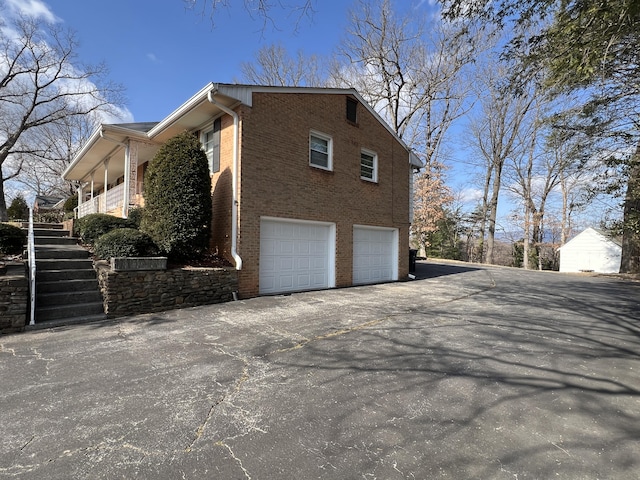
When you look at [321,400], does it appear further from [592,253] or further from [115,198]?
[592,253]

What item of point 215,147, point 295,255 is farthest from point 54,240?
point 295,255

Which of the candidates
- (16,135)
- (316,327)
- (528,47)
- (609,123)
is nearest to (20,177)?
(16,135)

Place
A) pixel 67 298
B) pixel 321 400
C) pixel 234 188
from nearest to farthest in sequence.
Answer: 1. pixel 321 400
2. pixel 67 298
3. pixel 234 188

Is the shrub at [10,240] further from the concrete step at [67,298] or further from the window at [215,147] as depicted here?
the window at [215,147]

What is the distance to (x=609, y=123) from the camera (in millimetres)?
11227

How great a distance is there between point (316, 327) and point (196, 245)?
3545 millimetres

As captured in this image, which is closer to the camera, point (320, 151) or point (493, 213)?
point (320, 151)

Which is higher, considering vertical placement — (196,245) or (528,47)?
(528,47)

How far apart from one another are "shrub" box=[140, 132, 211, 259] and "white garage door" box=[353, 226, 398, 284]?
4.96 meters

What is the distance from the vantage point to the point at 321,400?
298cm

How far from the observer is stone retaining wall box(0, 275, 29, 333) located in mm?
4949

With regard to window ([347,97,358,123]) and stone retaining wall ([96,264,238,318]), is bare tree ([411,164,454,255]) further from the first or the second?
stone retaining wall ([96,264,238,318])

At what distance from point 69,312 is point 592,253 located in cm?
3377

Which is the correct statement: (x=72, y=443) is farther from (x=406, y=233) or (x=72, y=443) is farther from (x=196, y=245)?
(x=406, y=233)
